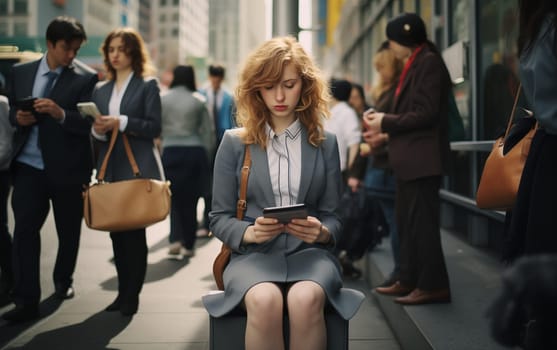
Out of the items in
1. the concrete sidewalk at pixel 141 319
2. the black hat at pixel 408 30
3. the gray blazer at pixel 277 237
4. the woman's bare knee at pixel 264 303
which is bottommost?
the concrete sidewalk at pixel 141 319

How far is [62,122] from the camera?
4.80 meters

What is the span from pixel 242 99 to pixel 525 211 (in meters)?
1.33

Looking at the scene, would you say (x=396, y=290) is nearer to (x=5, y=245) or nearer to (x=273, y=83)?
(x=273, y=83)

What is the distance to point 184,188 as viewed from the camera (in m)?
7.55

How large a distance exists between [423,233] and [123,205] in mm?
1981

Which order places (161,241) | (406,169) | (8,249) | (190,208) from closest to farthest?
(406,169)
(8,249)
(190,208)
(161,241)

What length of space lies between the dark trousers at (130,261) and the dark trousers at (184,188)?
2.35 meters

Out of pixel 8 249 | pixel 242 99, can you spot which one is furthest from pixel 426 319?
pixel 8 249

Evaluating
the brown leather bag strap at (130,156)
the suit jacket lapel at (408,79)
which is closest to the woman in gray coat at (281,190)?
the suit jacket lapel at (408,79)

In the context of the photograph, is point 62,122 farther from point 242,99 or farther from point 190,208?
point 190,208

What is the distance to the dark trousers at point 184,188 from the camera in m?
7.48

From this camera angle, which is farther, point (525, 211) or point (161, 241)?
point (161, 241)

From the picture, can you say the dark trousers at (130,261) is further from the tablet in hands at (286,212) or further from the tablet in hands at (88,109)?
the tablet in hands at (286,212)

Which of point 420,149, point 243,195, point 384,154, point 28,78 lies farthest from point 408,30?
point 28,78
